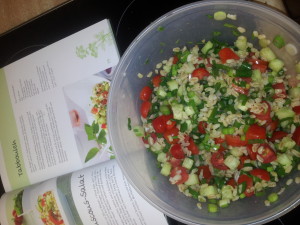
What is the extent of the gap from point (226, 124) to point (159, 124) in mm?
163

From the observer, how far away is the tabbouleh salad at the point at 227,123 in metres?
0.68

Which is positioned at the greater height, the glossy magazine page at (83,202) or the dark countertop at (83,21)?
the dark countertop at (83,21)

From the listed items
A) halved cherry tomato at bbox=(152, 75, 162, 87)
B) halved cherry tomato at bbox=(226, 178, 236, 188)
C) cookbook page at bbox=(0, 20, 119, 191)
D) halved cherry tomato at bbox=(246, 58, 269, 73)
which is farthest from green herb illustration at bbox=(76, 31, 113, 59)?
halved cherry tomato at bbox=(226, 178, 236, 188)

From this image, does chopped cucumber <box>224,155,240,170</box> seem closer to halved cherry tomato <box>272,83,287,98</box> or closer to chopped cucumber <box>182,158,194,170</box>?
chopped cucumber <box>182,158,194,170</box>

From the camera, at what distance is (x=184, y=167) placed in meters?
0.72

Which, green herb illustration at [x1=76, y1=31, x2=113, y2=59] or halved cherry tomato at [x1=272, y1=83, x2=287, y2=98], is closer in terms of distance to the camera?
halved cherry tomato at [x1=272, y1=83, x2=287, y2=98]

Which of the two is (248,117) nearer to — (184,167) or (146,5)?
(184,167)

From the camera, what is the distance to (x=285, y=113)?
→ 2.25 ft

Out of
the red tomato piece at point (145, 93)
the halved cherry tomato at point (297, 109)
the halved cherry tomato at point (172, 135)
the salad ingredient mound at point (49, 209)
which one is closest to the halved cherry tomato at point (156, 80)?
the red tomato piece at point (145, 93)

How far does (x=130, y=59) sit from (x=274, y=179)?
45 centimetres

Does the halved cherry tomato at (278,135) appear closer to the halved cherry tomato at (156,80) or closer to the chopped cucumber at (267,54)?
the chopped cucumber at (267,54)

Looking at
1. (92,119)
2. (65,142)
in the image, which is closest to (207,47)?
(92,119)

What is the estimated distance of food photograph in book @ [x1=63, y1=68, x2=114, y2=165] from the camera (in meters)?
0.83

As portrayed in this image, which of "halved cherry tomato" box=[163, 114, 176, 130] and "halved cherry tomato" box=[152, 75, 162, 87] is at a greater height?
"halved cherry tomato" box=[152, 75, 162, 87]
